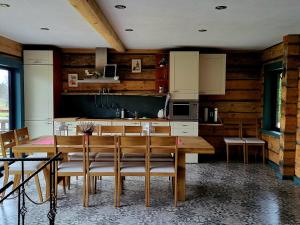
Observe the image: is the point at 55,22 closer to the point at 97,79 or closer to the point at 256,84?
the point at 97,79

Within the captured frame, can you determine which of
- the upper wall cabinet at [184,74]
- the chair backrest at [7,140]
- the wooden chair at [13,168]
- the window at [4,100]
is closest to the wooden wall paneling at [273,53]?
the upper wall cabinet at [184,74]

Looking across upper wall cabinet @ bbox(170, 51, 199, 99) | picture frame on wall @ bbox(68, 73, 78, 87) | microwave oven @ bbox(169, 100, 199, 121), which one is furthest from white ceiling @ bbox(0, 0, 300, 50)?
microwave oven @ bbox(169, 100, 199, 121)

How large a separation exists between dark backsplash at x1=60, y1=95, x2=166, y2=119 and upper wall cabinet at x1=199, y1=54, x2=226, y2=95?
3.19ft

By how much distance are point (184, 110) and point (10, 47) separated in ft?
11.7

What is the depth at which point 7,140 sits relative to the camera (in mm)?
3947

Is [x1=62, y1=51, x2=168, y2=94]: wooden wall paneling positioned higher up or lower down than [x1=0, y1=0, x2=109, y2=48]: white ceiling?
lower down

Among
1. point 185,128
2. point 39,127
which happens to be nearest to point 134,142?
point 185,128

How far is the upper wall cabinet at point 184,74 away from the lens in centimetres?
612

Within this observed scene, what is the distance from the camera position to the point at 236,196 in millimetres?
4125

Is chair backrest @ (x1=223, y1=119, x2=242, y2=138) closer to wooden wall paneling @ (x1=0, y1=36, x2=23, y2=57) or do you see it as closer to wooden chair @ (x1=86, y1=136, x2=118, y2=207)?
wooden chair @ (x1=86, y1=136, x2=118, y2=207)

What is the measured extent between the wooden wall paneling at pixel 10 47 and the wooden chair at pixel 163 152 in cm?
342

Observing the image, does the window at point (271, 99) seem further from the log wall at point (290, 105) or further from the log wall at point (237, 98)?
the log wall at point (290, 105)

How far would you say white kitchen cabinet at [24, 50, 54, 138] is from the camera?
6055mm

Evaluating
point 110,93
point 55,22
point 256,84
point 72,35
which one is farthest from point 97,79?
point 256,84
